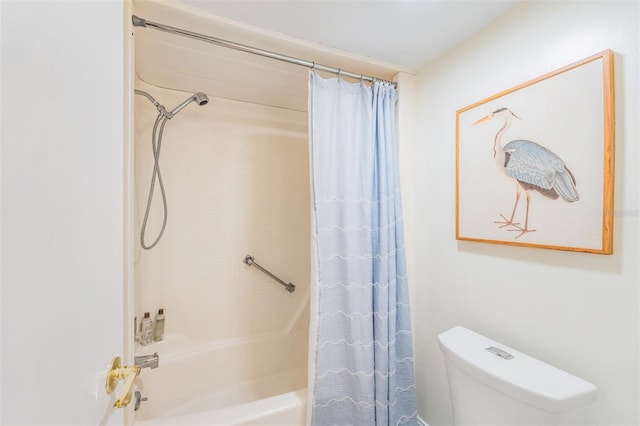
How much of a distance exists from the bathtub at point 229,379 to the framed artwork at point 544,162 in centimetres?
125

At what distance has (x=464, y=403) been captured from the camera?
1.00 meters

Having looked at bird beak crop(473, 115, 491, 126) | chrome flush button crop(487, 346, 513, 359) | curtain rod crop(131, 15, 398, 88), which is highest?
curtain rod crop(131, 15, 398, 88)

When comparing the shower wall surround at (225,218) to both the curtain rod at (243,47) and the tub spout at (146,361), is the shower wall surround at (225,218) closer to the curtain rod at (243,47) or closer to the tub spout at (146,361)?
the tub spout at (146,361)

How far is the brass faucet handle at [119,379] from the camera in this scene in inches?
20.7

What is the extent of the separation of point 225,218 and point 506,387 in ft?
6.03

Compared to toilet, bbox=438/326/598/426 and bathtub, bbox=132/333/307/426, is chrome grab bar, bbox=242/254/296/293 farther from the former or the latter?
toilet, bbox=438/326/598/426

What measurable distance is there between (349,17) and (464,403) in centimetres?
165

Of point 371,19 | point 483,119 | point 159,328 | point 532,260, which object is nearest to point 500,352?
point 532,260

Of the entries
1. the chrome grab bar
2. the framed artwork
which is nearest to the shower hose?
the chrome grab bar

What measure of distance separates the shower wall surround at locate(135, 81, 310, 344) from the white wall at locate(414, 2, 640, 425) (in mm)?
1081

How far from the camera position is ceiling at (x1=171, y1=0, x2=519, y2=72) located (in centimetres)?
104

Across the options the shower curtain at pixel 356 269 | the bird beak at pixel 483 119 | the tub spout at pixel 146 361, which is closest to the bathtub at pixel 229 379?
the shower curtain at pixel 356 269

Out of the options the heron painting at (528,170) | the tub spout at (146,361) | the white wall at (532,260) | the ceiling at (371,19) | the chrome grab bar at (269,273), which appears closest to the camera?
the white wall at (532,260)

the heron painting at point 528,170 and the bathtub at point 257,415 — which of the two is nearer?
the heron painting at point 528,170
